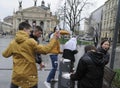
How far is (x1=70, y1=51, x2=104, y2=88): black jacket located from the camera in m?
5.06

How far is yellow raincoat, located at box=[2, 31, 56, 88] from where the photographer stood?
5113 millimetres

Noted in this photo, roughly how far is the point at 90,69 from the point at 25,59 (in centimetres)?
104

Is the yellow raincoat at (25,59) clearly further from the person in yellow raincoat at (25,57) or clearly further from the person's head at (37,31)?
the person's head at (37,31)

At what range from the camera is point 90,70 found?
16.8ft

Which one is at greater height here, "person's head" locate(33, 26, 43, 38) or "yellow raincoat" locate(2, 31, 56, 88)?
"person's head" locate(33, 26, 43, 38)

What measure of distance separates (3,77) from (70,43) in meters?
2.43

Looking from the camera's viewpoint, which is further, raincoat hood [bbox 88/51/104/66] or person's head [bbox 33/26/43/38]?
person's head [bbox 33/26/43/38]

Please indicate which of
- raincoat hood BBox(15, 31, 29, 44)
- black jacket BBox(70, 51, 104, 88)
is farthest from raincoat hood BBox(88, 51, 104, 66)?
raincoat hood BBox(15, 31, 29, 44)

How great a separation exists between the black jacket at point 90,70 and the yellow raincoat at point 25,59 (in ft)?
1.87

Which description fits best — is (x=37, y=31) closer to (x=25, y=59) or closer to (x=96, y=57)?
(x=25, y=59)

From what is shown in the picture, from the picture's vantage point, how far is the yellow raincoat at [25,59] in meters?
5.11

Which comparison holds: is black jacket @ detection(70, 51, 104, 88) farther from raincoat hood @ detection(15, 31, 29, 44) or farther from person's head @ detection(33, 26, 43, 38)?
person's head @ detection(33, 26, 43, 38)

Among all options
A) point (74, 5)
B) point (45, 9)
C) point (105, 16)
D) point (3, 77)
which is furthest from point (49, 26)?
point (3, 77)

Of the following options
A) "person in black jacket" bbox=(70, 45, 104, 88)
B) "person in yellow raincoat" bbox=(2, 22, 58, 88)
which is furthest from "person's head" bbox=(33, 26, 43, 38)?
"person in black jacket" bbox=(70, 45, 104, 88)
